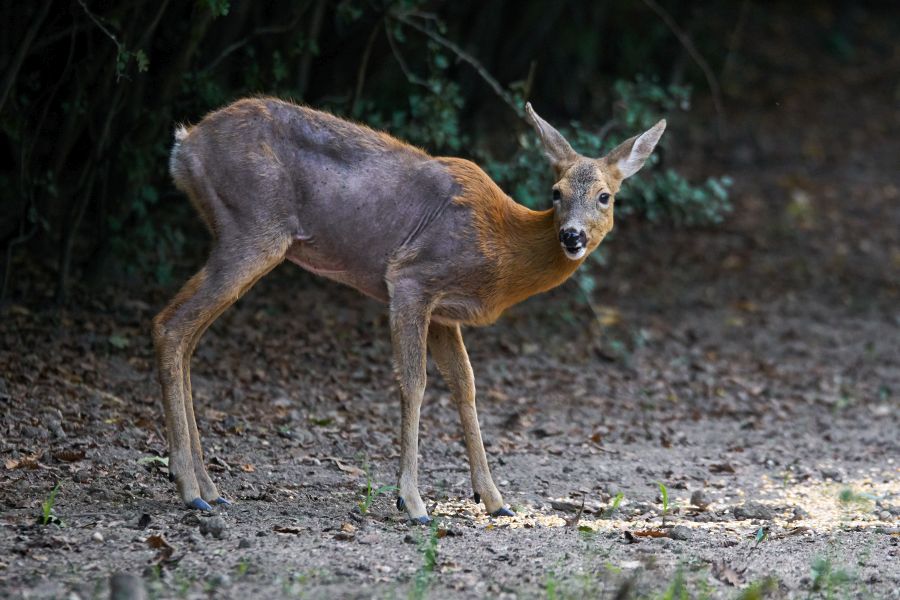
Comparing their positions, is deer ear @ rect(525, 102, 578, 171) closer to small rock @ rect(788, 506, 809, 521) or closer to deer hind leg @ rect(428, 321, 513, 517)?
deer hind leg @ rect(428, 321, 513, 517)

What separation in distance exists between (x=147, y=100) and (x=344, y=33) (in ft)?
6.46

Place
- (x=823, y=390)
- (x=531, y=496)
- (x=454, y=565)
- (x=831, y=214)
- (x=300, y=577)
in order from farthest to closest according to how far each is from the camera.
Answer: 1. (x=831, y=214)
2. (x=823, y=390)
3. (x=531, y=496)
4. (x=454, y=565)
5. (x=300, y=577)

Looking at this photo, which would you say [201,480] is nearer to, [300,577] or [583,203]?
[300,577]

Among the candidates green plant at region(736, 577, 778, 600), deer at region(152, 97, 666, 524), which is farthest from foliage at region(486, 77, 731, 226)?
green plant at region(736, 577, 778, 600)

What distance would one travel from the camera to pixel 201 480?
19.8ft

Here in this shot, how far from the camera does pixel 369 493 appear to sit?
19.4 ft

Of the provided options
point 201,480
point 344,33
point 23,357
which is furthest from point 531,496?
point 344,33

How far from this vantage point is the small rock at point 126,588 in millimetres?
4238

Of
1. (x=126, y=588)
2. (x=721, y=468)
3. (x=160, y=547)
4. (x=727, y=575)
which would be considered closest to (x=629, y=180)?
(x=721, y=468)

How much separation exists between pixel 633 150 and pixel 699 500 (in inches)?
76.9

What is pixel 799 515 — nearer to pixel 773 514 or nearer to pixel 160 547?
pixel 773 514

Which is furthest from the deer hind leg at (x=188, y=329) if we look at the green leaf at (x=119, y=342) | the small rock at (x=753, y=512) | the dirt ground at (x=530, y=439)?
the small rock at (x=753, y=512)

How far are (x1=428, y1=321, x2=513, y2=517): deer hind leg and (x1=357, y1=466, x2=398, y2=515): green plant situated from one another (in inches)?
17.5

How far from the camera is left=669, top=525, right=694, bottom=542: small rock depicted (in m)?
5.76
